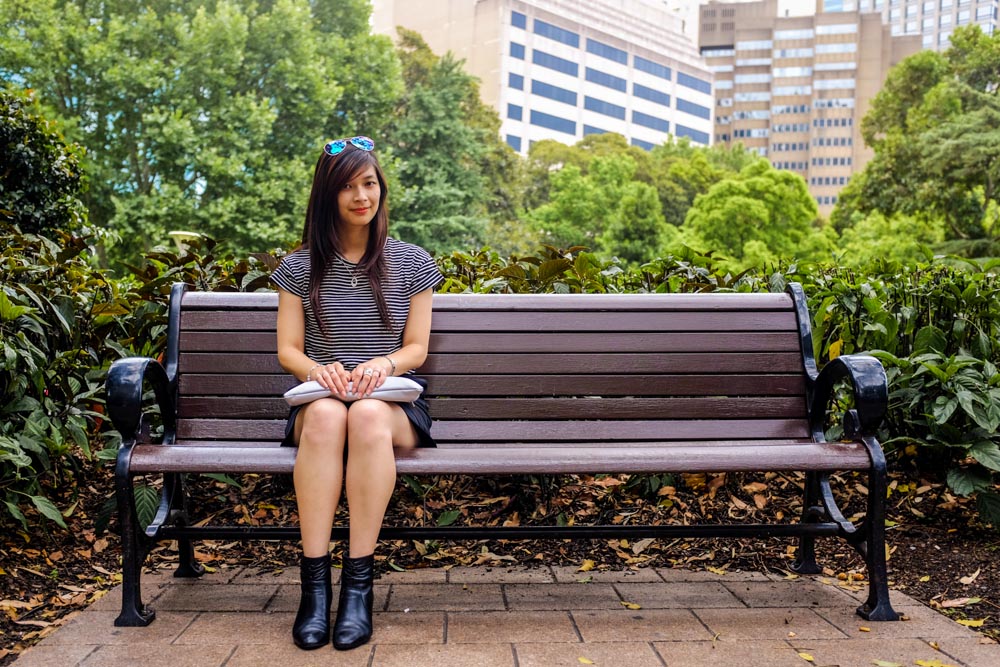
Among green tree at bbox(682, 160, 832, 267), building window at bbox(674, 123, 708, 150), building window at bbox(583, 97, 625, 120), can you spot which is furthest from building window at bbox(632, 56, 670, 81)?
green tree at bbox(682, 160, 832, 267)

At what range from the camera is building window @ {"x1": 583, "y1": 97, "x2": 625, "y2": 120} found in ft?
273

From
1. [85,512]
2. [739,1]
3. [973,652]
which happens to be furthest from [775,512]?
[739,1]

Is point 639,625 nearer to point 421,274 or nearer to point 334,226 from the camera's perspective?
point 421,274

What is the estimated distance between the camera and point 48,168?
6.68 meters

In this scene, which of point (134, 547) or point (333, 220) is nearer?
point (134, 547)

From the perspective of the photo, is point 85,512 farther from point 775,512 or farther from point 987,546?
point 987,546

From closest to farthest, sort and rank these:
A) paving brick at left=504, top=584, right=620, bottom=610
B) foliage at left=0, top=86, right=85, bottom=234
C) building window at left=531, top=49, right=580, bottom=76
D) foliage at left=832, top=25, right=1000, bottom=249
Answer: paving brick at left=504, top=584, right=620, bottom=610, foliage at left=0, top=86, right=85, bottom=234, foliage at left=832, top=25, right=1000, bottom=249, building window at left=531, top=49, right=580, bottom=76

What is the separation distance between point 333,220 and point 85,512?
1697mm

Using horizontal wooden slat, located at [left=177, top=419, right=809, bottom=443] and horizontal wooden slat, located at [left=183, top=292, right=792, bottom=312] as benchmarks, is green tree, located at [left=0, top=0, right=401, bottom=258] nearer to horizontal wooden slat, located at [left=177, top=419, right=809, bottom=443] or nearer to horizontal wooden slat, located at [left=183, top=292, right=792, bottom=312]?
horizontal wooden slat, located at [left=183, top=292, right=792, bottom=312]

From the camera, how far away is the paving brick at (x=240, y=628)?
2.47 meters

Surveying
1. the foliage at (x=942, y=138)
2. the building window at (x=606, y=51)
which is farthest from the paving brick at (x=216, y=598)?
the building window at (x=606, y=51)

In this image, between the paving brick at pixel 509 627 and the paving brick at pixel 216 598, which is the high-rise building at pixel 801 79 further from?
the paving brick at pixel 216 598

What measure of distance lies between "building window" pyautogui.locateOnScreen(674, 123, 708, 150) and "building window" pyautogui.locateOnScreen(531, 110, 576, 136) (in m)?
16.6

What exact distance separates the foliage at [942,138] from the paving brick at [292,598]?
23.7 metres
